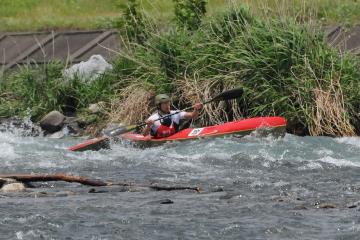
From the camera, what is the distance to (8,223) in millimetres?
9688

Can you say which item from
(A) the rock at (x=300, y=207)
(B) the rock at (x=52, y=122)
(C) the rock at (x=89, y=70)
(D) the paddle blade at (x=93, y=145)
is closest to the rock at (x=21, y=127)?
(B) the rock at (x=52, y=122)

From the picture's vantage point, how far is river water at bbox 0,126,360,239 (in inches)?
375

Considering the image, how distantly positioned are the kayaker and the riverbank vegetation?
1056 mm

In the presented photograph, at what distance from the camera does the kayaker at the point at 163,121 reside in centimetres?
1666

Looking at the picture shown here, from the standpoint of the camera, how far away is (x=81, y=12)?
2973cm

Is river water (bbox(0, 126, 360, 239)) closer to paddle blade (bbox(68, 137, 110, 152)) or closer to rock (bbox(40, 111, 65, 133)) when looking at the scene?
paddle blade (bbox(68, 137, 110, 152))

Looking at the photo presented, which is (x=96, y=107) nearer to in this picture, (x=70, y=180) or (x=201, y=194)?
(x=70, y=180)

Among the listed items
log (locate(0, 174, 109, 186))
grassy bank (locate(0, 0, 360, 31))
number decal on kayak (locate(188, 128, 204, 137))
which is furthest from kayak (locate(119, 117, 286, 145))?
grassy bank (locate(0, 0, 360, 31))

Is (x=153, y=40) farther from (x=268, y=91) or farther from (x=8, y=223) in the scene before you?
(x=8, y=223)

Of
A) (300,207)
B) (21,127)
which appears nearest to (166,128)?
(21,127)

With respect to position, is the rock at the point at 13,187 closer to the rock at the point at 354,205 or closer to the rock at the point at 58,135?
the rock at the point at 354,205

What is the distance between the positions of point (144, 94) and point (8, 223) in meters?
9.05

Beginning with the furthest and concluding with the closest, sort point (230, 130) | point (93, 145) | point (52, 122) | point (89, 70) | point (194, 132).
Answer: point (89, 70), point (52, 122), point (93, 145), point (194, 132), point (230, 130)

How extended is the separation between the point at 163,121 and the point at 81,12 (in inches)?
528
